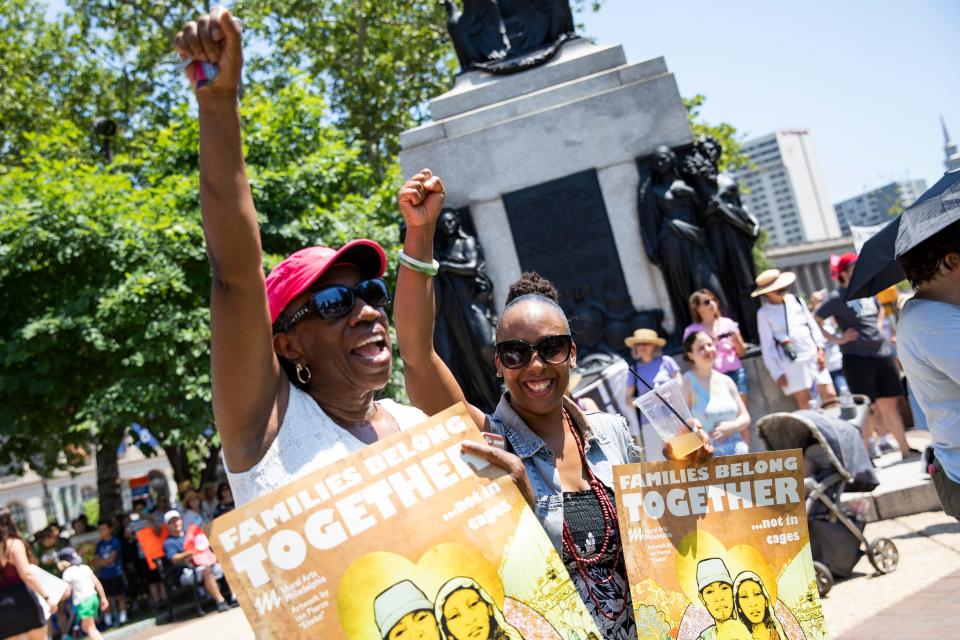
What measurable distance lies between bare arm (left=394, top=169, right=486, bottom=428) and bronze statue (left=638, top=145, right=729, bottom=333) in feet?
19.2

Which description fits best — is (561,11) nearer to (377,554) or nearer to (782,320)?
(782,320)

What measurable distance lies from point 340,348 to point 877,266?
220 centimetres

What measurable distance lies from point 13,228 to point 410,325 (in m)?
17.0

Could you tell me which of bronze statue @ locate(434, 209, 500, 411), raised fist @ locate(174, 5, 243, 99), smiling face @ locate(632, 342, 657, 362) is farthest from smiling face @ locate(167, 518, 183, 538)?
raised fist @ locate(174, 5, 243, 99)

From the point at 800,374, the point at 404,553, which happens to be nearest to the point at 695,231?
the point at 800,374

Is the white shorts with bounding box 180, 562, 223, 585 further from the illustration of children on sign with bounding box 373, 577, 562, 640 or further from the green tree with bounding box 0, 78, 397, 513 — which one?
the illustration of children on sign with bounding box 373, 577, 562, 640

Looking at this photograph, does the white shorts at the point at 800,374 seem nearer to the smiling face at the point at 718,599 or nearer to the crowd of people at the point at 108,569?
the smiling face at the point at 718,599

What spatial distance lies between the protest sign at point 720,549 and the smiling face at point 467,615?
0.52m

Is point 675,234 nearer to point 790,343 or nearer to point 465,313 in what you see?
point 790,343

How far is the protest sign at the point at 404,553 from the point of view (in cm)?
186

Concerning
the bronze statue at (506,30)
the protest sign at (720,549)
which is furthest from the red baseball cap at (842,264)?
the protest sign at (720,549)

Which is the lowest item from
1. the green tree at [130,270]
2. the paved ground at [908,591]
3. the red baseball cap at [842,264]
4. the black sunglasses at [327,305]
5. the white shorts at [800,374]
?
the paved ground at [908,591]

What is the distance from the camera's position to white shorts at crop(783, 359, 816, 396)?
7.88 m

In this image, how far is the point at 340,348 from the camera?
2.29 m
